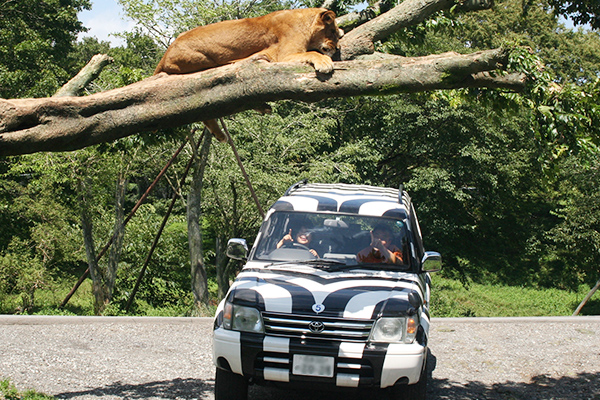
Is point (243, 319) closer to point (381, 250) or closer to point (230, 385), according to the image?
point (230, 385)

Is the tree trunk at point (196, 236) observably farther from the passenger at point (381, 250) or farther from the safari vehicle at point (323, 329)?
the safari vehicle at point (323, 329)

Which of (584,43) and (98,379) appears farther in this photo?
(584,43)

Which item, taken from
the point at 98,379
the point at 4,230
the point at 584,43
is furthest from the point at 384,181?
the point at 98,379

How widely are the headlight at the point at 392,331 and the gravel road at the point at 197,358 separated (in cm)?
146

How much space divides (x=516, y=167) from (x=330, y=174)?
31.2ft

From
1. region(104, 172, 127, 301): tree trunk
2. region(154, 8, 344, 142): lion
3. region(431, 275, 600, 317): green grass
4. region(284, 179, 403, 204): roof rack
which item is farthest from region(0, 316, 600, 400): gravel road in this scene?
region(431, 275, 600, 317): green grass

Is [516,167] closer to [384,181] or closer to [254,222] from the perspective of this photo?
[384,181]

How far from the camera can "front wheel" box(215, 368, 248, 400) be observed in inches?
202

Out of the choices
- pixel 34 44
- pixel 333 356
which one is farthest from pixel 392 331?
pixel 34 44

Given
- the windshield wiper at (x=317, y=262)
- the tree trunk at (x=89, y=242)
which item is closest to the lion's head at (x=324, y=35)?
the windshield wiper at (x=317, y=262)

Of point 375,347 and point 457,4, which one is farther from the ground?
point 457,4

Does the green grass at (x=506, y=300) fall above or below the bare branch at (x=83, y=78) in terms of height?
below

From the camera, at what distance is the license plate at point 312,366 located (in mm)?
4652

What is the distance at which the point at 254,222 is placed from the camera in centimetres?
1900
